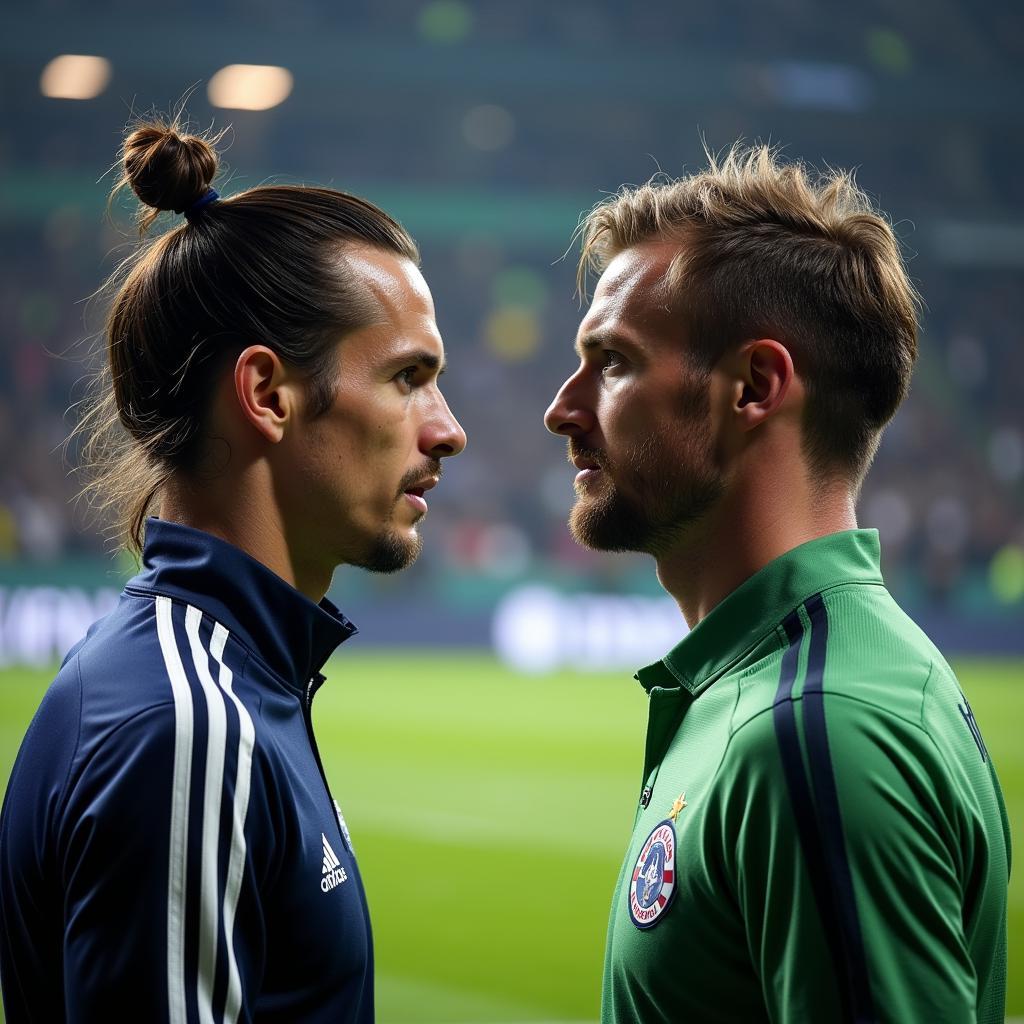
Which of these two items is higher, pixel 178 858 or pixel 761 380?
pixel 761 380

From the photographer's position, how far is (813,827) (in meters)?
1.29

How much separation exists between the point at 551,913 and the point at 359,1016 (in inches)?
197

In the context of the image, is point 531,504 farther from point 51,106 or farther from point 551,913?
point 551,913

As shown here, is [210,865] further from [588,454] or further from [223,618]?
[588,454]

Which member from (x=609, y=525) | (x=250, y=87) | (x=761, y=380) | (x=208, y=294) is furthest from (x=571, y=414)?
(x=250, y=87)

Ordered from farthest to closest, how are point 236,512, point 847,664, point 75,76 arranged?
point 75,76 → point 236,512 → point 847,664

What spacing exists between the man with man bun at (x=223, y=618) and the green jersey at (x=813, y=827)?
0.40 metres

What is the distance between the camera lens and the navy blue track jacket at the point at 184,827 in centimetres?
133

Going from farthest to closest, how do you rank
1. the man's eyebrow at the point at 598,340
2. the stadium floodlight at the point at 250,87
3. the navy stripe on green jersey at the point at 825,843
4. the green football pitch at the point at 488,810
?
the stadium floodlight at the point at 250,87 < the green football pitch at the point at 488,810 < the man's eyebrow at the point at 598,340 < the navy stripe on green jersey at the point at 825,843

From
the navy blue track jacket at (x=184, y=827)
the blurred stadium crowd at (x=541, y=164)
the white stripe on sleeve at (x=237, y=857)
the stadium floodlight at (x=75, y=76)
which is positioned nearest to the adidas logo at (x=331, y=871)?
the navy blue track jacket at (x=184, y=827)

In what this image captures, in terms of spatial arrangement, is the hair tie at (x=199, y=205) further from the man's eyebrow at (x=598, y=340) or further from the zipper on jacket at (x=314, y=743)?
the zipper on jacket at (x=314, y=743)

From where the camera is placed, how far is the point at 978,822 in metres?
1.40

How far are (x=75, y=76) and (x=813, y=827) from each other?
763 inches

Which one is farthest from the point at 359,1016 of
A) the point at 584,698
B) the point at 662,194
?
the point at 584,698
